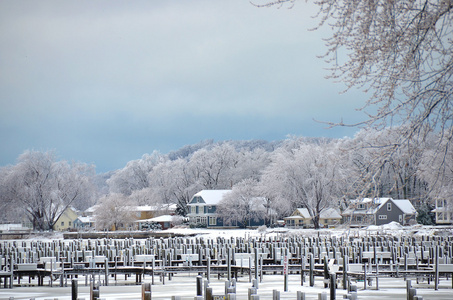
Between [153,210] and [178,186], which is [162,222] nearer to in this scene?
[153,210]

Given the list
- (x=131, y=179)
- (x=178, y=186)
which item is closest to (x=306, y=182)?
(x=178, y=186)

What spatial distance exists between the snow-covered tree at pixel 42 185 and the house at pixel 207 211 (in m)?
14.9

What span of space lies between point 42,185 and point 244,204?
2473 cm

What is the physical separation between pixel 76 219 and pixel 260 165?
38429mm

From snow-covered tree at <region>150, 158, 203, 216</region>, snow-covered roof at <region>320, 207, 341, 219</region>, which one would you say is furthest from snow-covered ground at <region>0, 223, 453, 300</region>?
snow-covered tree at <region>150, 158, 203, 216</region>

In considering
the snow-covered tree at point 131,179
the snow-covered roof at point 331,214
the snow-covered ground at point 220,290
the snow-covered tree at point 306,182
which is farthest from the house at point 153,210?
the snow-covered ground at point 220,290

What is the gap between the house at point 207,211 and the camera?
3376 inches

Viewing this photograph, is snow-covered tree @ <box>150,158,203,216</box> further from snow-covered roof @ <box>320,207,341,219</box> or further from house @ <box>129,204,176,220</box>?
snow-covered roof @ <box>320,207,341,219</box>

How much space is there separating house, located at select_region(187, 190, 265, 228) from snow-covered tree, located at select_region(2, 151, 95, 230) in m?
14.9

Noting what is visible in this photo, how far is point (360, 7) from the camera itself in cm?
902

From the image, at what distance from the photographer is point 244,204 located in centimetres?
8250

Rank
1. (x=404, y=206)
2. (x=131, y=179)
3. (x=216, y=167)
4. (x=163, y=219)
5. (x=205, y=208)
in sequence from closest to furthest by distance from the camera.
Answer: (x=404, y=206), (x=205, y=208), (x=163, y=219), (x=216, y=167), (x=131, y=179)

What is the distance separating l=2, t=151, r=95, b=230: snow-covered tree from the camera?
7681cm

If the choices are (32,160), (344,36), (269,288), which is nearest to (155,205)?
(32,160)
